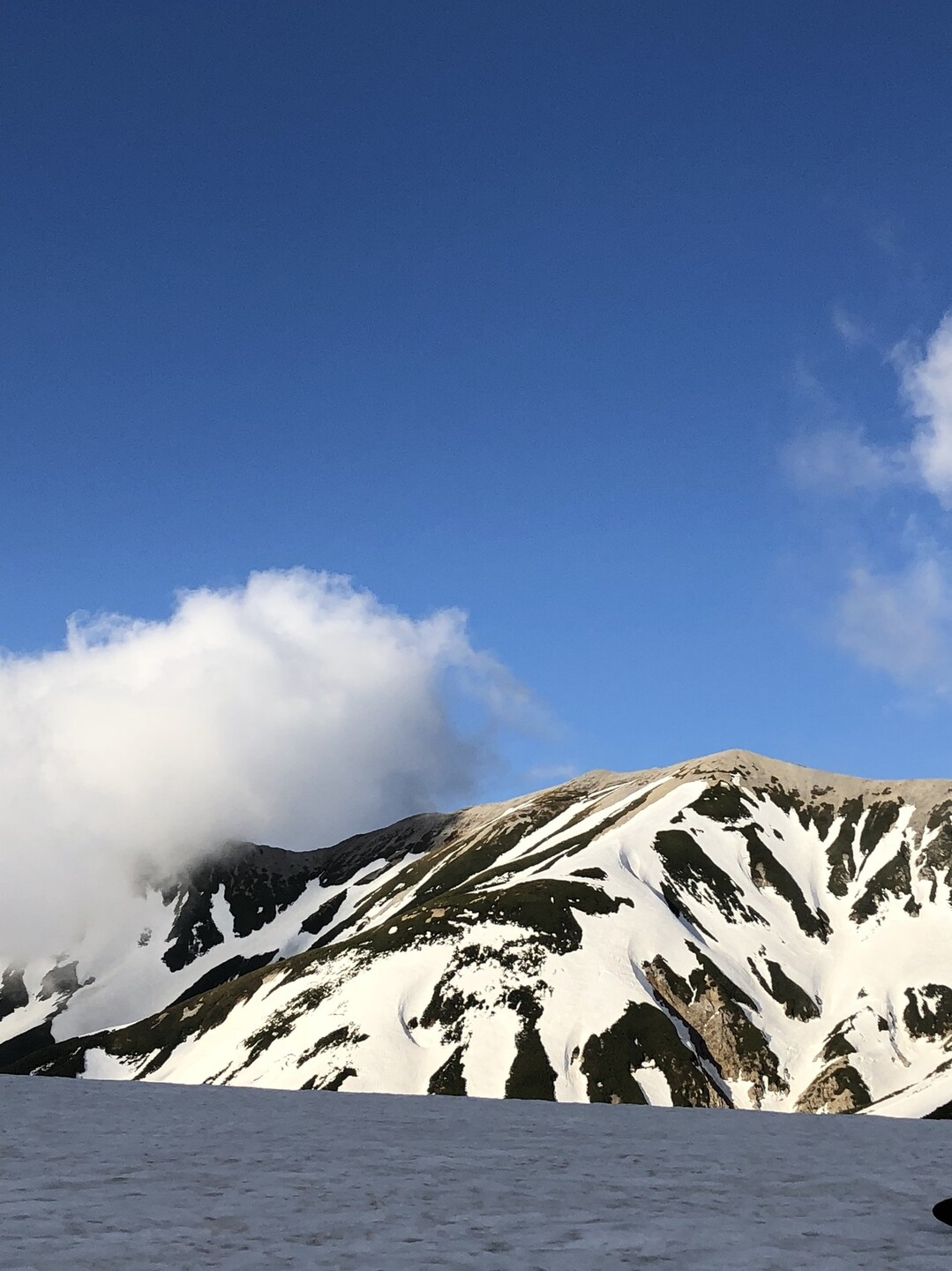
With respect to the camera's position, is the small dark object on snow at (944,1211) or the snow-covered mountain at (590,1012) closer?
the small dark object on snow at (944,1211)

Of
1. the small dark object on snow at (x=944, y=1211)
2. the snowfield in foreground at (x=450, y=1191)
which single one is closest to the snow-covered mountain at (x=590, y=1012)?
the snowfield in foreground at (x=450, y=1191)

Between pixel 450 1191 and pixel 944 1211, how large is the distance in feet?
19.8

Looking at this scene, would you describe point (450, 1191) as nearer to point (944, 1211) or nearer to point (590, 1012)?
point (944, 1211)

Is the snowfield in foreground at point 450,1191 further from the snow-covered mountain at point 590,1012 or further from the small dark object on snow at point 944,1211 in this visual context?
the snow-covered mountain at point 590,1012

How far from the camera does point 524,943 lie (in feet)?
548

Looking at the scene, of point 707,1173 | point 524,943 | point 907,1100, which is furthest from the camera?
point 524,943

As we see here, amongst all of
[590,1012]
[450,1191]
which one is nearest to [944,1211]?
[450,1191]

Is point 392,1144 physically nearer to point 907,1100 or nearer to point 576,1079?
point 576,1079

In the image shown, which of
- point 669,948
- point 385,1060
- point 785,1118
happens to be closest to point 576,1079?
point 385,1060

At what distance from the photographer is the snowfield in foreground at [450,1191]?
32.0ft

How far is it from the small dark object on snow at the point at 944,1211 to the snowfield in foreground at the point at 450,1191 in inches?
7.5

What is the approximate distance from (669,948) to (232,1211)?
17473 cm

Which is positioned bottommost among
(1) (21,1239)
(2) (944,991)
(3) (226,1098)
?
(1) (21,1239)

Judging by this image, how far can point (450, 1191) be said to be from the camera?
1284 centimetres
